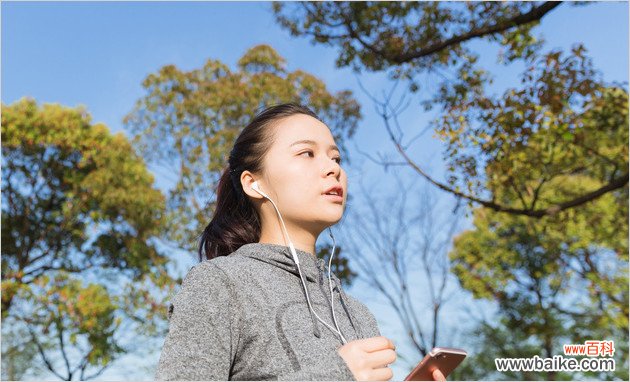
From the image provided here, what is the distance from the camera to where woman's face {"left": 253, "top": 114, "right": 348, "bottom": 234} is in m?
1.81

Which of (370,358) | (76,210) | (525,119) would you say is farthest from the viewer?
(76,210)

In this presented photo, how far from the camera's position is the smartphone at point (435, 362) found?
1.50 meters

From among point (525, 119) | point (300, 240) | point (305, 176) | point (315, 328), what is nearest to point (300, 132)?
point (305, 176)

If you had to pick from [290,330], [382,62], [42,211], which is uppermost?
[42,211]

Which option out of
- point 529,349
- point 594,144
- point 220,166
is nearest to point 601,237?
point 529,349

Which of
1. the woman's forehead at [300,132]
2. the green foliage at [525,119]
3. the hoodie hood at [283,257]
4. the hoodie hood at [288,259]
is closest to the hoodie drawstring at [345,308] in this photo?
the hoodie hood at [288,259]

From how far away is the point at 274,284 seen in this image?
1.71 meters

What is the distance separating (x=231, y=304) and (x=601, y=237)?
12952mm

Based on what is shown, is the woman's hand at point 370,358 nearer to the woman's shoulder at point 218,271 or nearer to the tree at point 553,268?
the woman's shoulder at point 218,271

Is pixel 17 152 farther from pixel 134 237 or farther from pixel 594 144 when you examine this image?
pixel 594 144

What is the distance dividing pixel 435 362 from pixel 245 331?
448 mm

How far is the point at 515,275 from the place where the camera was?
Answer: 1446 centimetres

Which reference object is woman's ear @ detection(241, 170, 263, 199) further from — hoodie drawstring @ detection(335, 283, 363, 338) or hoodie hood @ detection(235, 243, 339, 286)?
hoodie drawstring @ detection(335, 283, 363, 338)

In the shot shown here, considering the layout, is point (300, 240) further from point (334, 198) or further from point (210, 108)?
point (210, 108)
